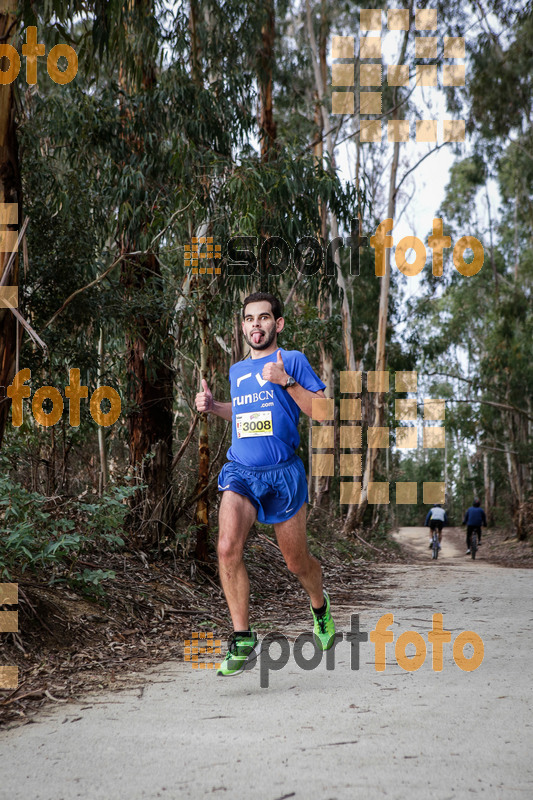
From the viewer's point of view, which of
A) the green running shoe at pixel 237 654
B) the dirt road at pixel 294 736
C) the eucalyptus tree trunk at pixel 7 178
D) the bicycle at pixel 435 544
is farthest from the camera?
the bicycle at pixel 435 544

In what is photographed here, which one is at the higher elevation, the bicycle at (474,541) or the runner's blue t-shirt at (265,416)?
the runner's blue t-shirt at (265,416)

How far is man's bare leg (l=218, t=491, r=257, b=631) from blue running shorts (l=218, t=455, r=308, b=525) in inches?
5.4

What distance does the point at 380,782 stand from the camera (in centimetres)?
246

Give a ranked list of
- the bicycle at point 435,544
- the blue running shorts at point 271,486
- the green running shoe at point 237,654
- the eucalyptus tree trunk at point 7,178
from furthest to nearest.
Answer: the bicycle at point 435,544 → the eucalyptus tree trunk at point 7,178 → the blue running shorts at point 271,486 → the green running shoe at point 237,654

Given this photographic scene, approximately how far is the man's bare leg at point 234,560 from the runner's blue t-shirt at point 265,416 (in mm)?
308

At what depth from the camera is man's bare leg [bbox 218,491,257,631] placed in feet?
13.3

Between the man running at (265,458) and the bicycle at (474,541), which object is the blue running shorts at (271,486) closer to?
the man running at (265,458)

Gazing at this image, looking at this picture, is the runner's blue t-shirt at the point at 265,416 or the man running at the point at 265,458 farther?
the runner's blue t-shirt at the point at 265,416

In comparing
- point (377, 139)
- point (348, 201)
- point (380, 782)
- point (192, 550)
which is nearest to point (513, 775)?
point (380, 782)

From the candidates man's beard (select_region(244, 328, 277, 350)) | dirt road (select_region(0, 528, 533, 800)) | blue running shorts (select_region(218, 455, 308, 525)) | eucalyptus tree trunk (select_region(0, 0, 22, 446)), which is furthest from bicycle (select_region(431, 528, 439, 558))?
eucalyptus tree trunk (select_region(0, 0, 22, 446))

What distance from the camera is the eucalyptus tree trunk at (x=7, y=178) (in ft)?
14.4

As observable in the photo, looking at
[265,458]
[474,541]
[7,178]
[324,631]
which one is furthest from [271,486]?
[474,541]

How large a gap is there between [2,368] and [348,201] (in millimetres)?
5446

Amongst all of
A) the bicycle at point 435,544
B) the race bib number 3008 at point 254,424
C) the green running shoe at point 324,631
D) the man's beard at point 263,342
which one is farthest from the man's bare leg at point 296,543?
the bicycle at point 435,544
